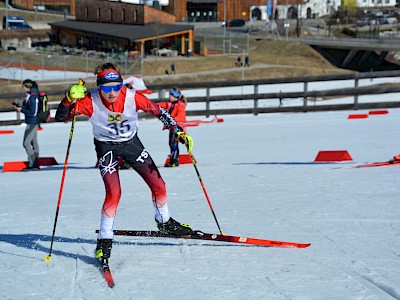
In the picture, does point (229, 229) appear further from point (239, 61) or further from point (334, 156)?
point (239, 61)

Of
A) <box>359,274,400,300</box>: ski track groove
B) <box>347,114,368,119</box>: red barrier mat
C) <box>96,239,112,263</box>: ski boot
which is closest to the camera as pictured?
<box>359,274,400,300</box>: ski track groove

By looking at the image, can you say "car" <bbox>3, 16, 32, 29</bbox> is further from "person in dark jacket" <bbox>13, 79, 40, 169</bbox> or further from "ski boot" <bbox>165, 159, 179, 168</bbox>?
"ski boot" <bbox>165, 159, 179, 168</bbox>

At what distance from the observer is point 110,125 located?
5699 millimetres

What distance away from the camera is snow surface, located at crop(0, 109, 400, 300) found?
16.3ft

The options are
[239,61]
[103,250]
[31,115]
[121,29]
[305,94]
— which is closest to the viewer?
[103,250]

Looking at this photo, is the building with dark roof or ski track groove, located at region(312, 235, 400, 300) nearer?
ski track groove, located at region(312, 235, 400, 300)

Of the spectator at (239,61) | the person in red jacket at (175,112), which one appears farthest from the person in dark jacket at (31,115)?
the spectator at (239,61)

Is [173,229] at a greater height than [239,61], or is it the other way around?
[173,229]

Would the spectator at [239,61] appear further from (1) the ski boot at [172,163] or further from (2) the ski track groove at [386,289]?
(2) the ski track groove at [386,289]

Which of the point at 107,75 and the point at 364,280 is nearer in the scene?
the point at 364,280

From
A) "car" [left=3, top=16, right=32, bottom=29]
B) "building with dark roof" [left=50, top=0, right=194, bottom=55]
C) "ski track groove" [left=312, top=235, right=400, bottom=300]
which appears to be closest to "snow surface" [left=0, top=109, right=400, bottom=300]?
"ski track groove" [left=312, top=235, right=400, bottom=300]

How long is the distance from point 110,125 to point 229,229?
1.77m

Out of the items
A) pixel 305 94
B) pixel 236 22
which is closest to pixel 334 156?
pixel 305 94

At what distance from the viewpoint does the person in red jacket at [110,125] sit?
5621mm
